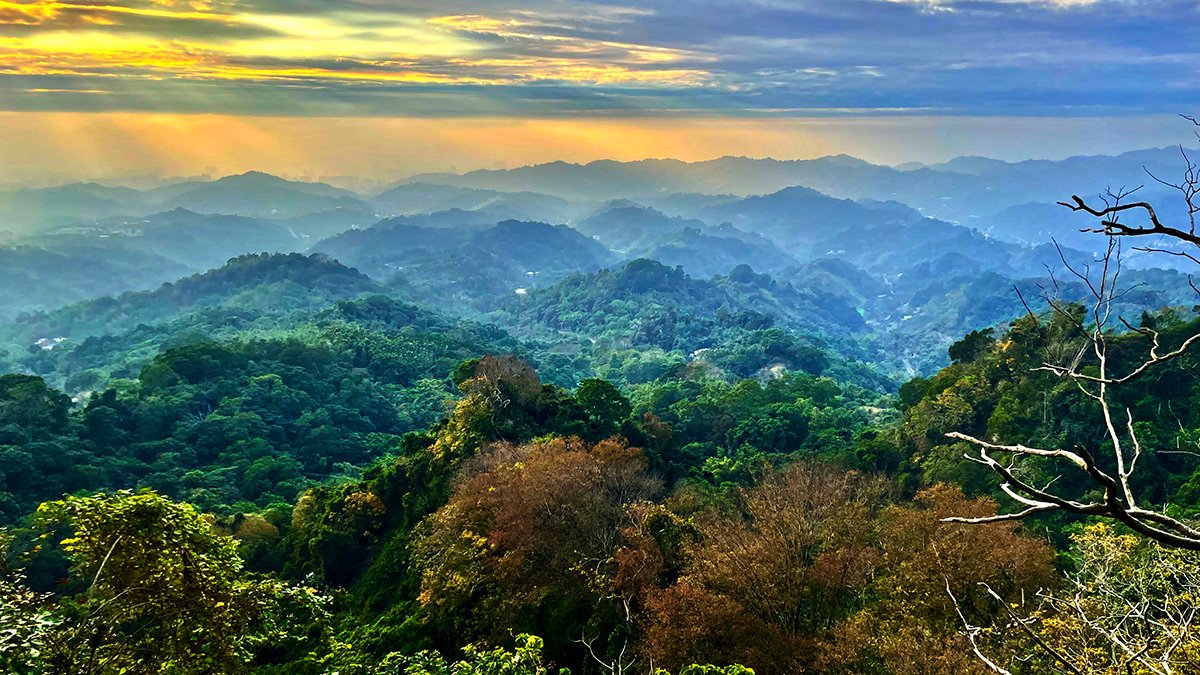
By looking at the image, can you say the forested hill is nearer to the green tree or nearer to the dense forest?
the dense forest

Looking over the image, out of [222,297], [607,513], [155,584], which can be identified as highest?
[155,584]

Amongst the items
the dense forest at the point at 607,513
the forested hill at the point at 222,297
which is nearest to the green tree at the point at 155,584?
the dense forest at the point at 607,513

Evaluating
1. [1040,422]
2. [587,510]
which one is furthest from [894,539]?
[1040,422]

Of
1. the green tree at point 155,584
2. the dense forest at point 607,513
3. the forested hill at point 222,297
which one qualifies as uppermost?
the green tree at point 155,584

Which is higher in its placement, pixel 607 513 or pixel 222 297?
pixel 607 513

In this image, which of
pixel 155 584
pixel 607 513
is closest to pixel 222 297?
pixel 607 513

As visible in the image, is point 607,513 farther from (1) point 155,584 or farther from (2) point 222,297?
(2) point 222,297

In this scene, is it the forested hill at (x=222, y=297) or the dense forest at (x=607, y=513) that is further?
the forested hill at (x=222, y=297)

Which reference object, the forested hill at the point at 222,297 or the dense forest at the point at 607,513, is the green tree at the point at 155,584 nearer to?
the dense forest at the point at 607,513

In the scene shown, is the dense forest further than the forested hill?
No

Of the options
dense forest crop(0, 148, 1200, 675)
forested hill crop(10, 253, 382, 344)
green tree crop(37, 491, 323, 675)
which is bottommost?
forested hill crop(10, 253, 382, 344)

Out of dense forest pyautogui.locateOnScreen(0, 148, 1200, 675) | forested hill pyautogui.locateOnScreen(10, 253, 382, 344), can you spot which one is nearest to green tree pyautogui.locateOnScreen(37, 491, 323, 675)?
dense forest pyautogui.locateOnScreen(0, 148, 1200, 675)
